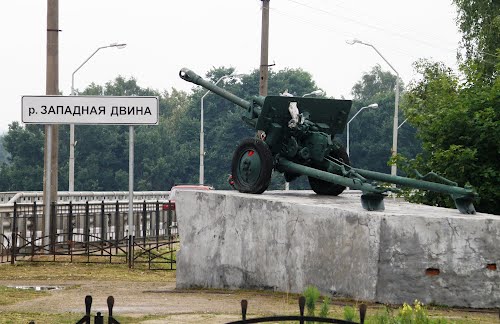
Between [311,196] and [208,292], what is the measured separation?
2.44 meters

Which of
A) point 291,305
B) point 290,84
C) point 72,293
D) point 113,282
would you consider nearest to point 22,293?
point 72,293

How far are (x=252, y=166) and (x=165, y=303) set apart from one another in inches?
118

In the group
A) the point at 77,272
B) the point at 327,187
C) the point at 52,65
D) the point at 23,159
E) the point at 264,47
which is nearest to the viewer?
the point at 327,187

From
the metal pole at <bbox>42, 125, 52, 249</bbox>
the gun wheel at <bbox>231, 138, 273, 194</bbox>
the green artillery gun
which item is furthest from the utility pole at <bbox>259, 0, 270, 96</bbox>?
the gun wheel at <bbox>231, 138, 273, 194</bbox>

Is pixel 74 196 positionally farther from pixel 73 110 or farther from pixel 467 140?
pixel 467 140

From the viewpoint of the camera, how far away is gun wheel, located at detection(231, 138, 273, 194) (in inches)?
673

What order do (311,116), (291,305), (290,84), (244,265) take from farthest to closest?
(290,84), (311,116), (244,265), (291,305)

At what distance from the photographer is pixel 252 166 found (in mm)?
17375

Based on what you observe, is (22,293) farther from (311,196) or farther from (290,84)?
(290,84)

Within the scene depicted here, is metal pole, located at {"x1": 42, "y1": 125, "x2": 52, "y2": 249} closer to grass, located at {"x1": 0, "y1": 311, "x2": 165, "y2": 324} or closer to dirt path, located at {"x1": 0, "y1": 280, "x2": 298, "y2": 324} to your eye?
dirt path, located at {"x1": 0, "y1": 280, "x2": 298, "y2": 324}

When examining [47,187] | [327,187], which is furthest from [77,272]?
[327,187]

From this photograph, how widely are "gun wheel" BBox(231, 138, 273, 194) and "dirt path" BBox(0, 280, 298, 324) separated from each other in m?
1.77

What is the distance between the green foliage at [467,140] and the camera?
62.4 feet

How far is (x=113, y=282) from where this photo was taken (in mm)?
19031
